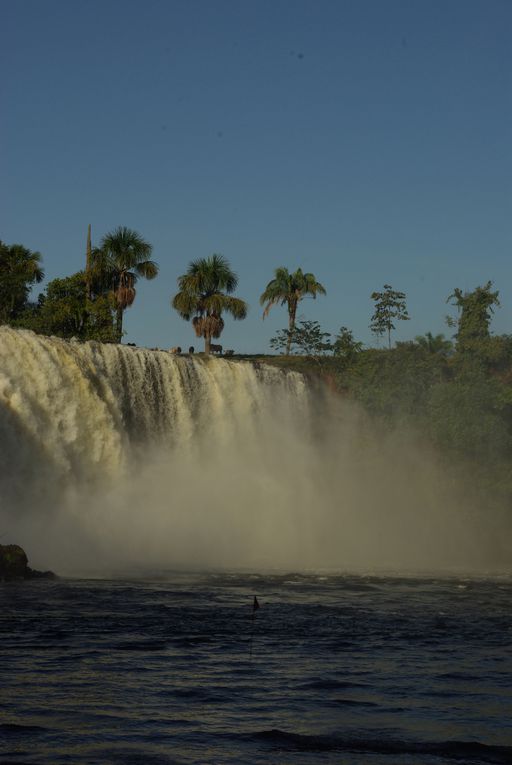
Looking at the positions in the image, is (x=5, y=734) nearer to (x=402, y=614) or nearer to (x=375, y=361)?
(x=402, y=614)

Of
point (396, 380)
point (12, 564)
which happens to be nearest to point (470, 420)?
point (396, 380)

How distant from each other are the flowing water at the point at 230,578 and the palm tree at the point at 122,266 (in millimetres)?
19200

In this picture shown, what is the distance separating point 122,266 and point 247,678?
51994 mm

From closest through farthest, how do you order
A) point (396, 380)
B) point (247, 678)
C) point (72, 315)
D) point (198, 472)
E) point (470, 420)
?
point (247, 678) < point (198, 472) < point (470, 420) < point (396, 380) < point (72, 315)

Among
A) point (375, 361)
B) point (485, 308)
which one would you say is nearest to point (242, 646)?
point (375, 361)

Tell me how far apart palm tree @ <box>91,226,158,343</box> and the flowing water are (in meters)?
19.2

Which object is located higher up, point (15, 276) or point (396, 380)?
point (15, 276)

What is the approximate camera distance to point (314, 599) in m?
24.6

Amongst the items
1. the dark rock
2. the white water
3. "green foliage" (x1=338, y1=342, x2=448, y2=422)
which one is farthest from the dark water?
"green foliage" (x1=338, y1=342, x2=448, y2=422)

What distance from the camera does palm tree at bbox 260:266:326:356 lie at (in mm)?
81188

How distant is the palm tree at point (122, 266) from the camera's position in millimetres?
64500

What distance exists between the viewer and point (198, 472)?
139 feet

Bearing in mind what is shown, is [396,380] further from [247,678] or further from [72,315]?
[247,678]

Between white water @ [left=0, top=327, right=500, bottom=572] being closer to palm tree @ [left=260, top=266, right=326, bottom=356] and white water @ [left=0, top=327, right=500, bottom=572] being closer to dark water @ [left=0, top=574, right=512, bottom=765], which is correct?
dark water @ [left=0, top=574, right=512, bottom=765]
